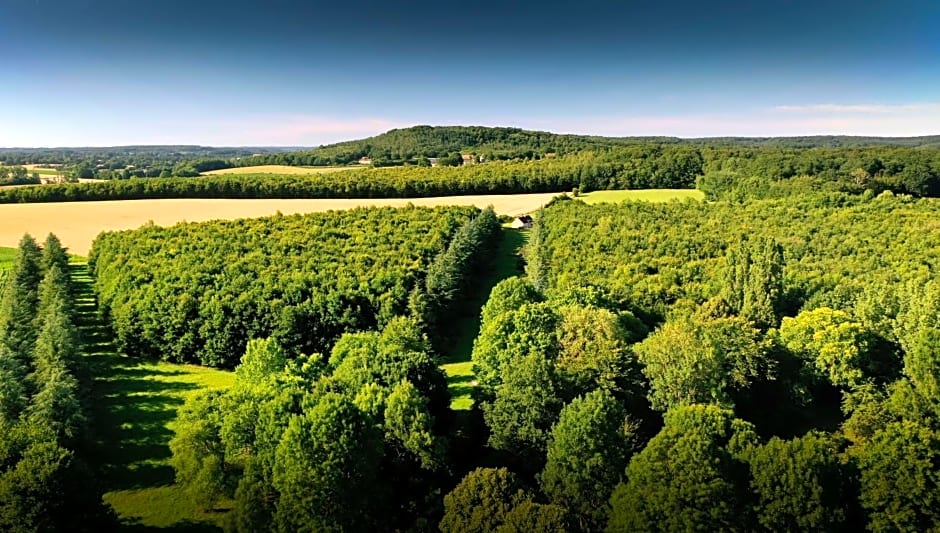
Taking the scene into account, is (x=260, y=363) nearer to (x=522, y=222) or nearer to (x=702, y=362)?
(x=702, y=362)

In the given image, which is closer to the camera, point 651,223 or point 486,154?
point 651,223

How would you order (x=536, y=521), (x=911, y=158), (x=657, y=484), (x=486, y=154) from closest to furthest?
(x=536, y=521)
(x=657, y=484)
(x=911, y=158)
(x=486, y=154)

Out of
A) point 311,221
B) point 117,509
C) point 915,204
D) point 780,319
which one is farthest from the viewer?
point 915,204

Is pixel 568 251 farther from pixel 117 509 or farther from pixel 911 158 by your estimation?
pixel 911 158

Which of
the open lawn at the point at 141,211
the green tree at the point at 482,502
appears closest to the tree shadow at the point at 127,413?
the green tree at the point at 482,502

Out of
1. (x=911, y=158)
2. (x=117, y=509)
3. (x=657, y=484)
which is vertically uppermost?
(x=911, y=158)

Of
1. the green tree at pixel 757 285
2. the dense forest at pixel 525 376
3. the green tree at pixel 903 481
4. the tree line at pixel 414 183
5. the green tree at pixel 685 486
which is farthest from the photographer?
the tree line at pixel 414 183

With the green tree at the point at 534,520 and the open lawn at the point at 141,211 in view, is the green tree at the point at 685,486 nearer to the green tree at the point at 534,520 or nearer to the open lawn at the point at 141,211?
the green tree at the point at 534,520

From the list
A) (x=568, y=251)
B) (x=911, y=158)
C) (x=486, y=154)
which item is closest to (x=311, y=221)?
(x=568, y=251)
